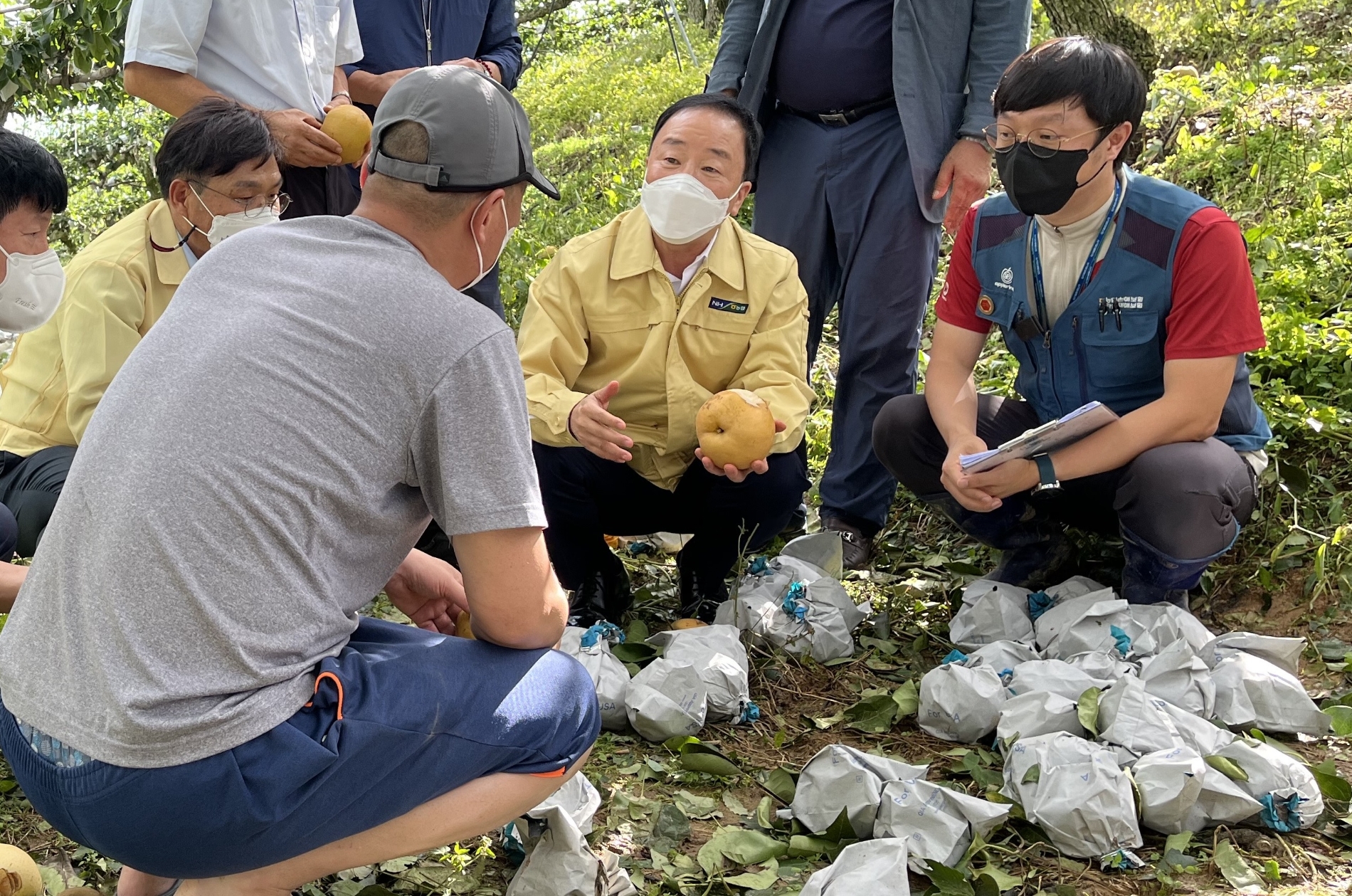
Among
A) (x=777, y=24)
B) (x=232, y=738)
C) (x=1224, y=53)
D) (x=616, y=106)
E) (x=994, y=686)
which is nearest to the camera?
(x=232, y=738)

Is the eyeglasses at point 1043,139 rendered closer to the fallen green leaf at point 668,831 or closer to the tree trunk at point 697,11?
the fallen green leaf at point 668,831

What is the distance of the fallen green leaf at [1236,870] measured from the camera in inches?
92.6

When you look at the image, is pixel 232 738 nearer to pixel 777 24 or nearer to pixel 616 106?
pixel 777 24

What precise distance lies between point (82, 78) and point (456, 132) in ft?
22.6

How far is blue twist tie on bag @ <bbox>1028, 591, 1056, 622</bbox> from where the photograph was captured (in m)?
3.41

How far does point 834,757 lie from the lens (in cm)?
260

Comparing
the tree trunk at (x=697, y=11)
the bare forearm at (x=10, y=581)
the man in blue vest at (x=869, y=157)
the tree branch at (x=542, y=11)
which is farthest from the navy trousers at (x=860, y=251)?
the tree trunk at (x=697, y=11)

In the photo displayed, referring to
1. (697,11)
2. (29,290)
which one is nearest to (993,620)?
(29,290)

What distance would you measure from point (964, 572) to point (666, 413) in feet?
3.98

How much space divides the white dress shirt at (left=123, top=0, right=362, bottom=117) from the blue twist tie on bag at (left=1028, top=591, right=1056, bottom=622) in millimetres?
2616

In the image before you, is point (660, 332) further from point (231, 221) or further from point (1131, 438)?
point (1131, 438)

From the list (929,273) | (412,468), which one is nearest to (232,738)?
(412,468)

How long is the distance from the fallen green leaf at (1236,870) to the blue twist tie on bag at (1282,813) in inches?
4.8

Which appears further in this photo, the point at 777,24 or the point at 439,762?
the point at 777,24
